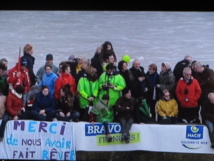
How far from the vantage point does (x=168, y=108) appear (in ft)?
48.2

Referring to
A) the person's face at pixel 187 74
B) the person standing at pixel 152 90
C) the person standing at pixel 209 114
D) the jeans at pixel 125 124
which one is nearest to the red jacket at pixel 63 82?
the jeans at pixel 125 124

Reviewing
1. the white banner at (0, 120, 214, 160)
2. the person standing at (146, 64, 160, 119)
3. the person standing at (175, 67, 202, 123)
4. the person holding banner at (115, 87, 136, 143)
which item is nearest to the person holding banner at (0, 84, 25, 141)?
the white banner at (0, 120, 214, 160)

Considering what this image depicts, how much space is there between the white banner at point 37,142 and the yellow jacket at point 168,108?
6.01ft

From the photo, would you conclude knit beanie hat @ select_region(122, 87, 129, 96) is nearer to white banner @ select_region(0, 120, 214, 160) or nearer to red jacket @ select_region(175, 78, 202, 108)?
white banner @ select_region(0, 120, 214, 160)

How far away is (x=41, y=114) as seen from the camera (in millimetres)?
14539

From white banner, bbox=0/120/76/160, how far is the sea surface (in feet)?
10.7

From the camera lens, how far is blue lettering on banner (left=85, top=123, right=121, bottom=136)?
Result: 14.5m

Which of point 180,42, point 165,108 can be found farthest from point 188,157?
point 180,42

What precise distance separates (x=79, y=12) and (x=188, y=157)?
16.1 ft

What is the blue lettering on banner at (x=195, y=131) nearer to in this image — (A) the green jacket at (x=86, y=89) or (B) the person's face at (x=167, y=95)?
(B) the person's face at (x=167, y=95)

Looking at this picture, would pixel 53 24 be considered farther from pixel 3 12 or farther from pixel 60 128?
pixel 60 128

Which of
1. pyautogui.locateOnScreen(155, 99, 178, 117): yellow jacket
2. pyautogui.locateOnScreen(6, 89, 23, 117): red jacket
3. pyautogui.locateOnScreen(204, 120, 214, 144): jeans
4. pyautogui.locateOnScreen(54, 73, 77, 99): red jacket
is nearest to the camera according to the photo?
pyautogui.locateOnScreen(204, 120, 214, 144): jeans

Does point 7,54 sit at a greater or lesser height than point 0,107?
greater

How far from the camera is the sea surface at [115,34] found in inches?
695
